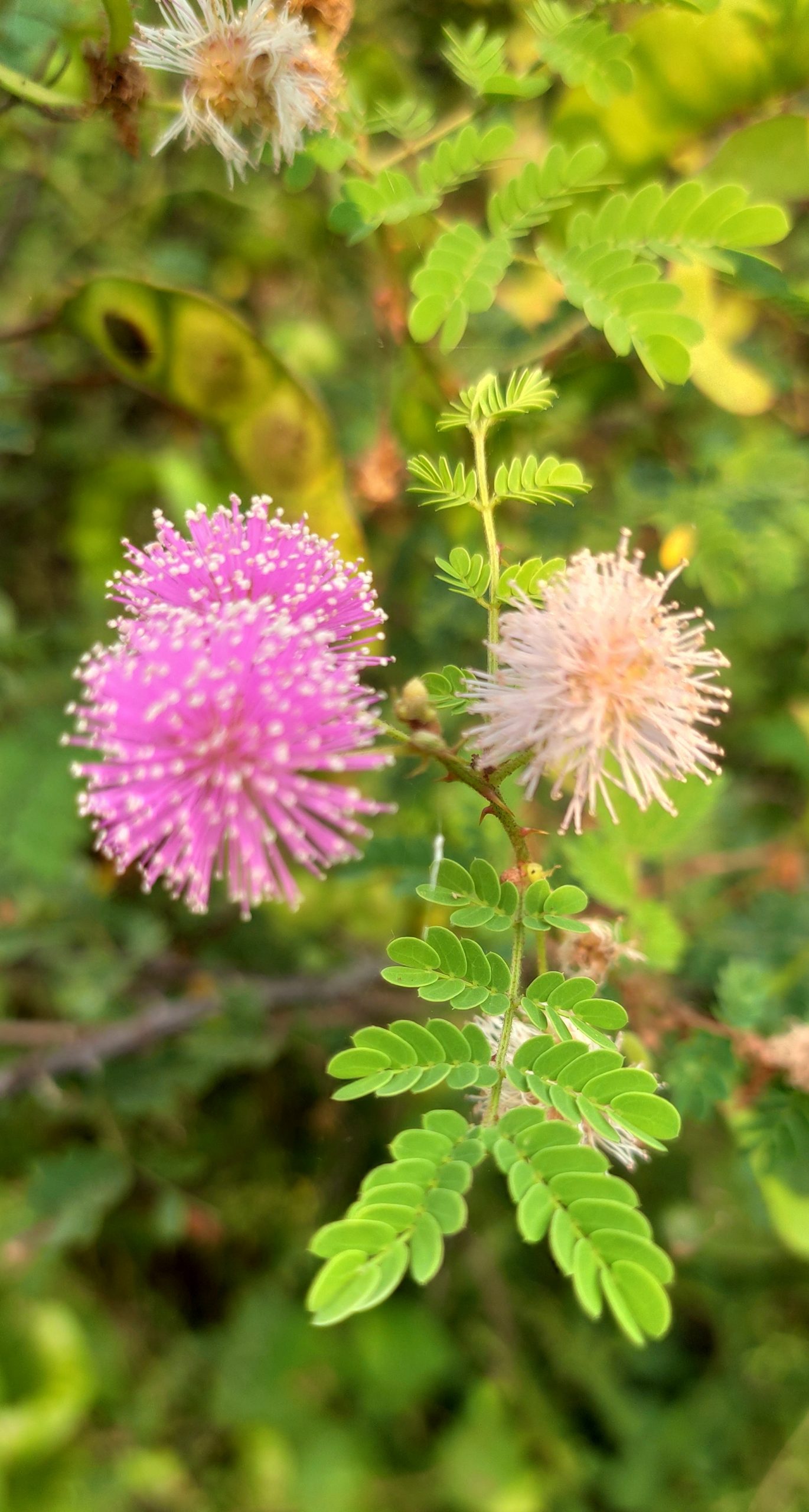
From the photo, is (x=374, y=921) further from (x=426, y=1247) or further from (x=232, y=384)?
(x=426, y=1247)

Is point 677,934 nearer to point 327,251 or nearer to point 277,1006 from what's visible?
point 277,1006

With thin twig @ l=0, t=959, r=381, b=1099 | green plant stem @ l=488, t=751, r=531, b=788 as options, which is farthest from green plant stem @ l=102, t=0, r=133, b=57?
thin twig @ l=0, t=959, r=381, b=1099

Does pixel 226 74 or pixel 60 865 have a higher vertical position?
pixel 226 74

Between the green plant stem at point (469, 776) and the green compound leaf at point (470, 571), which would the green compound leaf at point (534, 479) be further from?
the green plant stem at point (469, 776)

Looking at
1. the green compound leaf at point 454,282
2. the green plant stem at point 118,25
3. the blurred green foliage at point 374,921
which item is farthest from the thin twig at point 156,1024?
the green plant stem at point 118,25

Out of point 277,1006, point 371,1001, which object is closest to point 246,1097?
point 277,1006

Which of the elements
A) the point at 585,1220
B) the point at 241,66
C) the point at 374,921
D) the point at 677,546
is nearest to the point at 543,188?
the point at 241,66

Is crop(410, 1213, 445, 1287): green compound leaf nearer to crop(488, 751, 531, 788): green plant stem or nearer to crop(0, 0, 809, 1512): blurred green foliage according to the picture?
crop(488, 751, 531, 788): green plant stem
